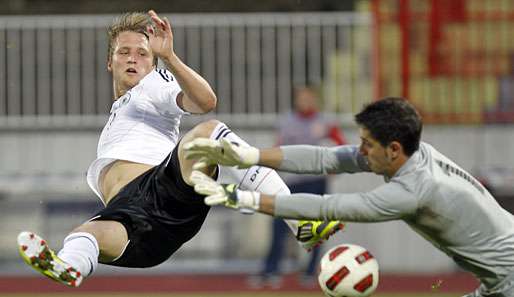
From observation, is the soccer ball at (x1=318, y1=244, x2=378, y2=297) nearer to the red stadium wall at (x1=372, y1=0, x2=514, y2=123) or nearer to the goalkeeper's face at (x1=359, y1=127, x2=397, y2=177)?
the goalkeeper's face at (x1=359, y1=127, x2=397, y2=177)

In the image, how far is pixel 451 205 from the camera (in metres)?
6.31

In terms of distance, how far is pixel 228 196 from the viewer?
6.32 meters

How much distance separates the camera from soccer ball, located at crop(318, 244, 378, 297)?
653 centimetres

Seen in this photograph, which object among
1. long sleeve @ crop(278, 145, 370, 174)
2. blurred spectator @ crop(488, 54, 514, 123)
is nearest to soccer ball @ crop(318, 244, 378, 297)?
long sleeve @ crop(278, 145, 370, 174)

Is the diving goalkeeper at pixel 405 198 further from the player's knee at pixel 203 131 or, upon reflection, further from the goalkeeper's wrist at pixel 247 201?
the player's knee at pixel 203 131

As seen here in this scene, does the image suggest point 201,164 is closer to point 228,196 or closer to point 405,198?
point 228,196

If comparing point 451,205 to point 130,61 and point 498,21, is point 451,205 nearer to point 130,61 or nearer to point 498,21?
point 130,61

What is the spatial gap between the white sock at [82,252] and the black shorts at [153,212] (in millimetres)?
289

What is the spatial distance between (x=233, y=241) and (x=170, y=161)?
→ 7.18m

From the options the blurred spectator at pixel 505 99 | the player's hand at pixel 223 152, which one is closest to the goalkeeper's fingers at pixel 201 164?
the player's hand at pixel 223 152

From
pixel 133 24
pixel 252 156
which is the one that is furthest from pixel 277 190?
pixel 133 24

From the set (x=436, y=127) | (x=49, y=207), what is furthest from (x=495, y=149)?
(x=49, y=207)

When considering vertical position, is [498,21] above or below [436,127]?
above

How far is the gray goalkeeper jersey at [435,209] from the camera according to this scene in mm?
6227
